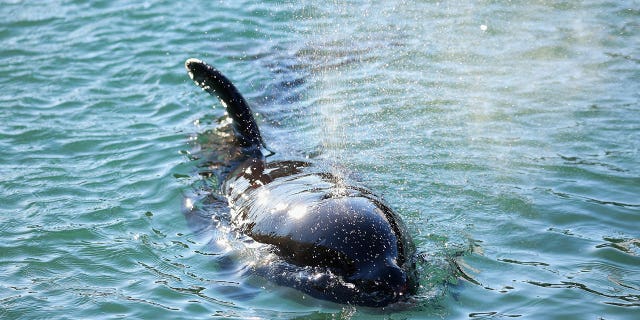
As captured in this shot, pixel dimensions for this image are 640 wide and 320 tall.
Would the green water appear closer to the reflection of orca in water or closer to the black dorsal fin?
the reflection of orca in water

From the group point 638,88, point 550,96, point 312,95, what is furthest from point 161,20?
point 638,88


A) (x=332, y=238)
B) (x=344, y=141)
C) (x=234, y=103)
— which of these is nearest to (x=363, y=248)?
Answer: (x=332, y=238)

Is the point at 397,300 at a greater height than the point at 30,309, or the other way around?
the point at 397,300

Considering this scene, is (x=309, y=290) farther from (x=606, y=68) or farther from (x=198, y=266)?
(x=606, y=68)

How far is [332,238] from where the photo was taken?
5680 millimetres

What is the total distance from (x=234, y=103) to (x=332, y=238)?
126 inches

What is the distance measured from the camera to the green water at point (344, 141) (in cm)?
641

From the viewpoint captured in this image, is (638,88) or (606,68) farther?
(606,68)

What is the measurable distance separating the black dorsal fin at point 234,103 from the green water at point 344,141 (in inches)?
13.6

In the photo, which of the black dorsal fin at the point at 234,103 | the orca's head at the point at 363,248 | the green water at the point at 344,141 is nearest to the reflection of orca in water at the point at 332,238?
the orca's head at the point at 363,248

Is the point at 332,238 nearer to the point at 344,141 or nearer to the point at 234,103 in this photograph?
the point at 234,103

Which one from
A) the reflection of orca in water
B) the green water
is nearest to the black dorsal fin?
the green water

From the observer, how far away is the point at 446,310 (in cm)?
586

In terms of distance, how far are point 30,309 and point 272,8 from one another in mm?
8360
